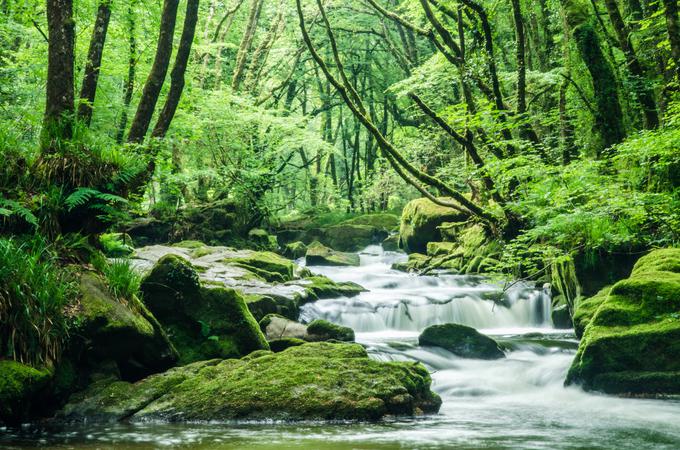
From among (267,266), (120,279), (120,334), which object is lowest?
(120,334)

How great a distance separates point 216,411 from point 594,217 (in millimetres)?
5858

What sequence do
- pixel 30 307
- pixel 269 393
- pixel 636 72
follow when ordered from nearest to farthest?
pixel 30 307 < pixel 269 393 < pixel 636 72

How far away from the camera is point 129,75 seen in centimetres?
1338

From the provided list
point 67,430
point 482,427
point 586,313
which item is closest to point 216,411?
point 67,430

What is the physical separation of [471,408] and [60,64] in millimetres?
6922

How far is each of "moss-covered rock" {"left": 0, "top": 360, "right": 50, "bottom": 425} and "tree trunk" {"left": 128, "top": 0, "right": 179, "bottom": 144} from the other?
3.98 metres

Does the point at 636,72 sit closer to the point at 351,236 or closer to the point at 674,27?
the point at 674,27

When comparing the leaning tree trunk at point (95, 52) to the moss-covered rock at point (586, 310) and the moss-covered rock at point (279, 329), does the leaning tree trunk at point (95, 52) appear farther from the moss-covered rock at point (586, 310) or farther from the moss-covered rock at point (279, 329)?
the moss-covered rock at point (586, 310)

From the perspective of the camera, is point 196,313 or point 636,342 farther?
point 196,313

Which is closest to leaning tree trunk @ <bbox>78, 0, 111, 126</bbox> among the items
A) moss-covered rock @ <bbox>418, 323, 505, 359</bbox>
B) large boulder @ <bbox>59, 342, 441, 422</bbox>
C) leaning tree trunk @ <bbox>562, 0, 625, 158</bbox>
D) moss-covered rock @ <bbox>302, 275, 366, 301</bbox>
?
large boulder @ <bbox>59, 342, 441, 422</bbox>

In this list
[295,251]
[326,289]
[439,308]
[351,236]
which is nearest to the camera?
[439,308]

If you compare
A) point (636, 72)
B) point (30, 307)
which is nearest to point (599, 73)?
point (636, 72)

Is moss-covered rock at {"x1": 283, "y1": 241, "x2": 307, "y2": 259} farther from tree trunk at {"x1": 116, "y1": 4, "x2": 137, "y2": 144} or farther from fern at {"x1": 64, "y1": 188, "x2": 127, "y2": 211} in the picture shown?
fern at {"x1": 64, "y1": 188, "x2": 127, "y2": 211}

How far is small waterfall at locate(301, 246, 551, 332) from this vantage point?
40.2 ft
